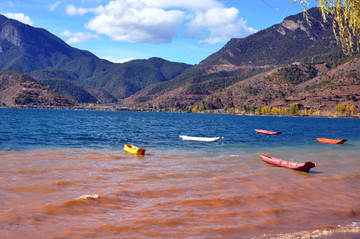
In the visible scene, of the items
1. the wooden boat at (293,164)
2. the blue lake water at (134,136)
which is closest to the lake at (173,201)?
the wooden boat at (293,164)

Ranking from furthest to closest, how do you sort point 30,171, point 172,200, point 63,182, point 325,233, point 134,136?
point 134,136 < point 30,171 < point 63,182 < point 172,200 < point 325,233

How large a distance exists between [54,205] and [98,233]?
404cm

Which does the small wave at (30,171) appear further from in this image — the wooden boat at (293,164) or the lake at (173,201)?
the wooden boat at (293,164)

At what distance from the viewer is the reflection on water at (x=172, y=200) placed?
1041 cm

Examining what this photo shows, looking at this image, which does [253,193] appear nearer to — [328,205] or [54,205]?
[328,205]

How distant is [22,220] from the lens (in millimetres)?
11000

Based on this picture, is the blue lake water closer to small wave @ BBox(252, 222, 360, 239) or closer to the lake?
the lake

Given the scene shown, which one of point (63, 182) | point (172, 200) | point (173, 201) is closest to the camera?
point (173, 201)

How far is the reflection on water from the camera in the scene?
1041cm

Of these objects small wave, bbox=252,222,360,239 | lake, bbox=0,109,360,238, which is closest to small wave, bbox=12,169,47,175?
lake, bbox=0,109,360,238

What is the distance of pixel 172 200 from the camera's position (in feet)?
46.8

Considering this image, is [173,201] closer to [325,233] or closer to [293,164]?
[325,233]

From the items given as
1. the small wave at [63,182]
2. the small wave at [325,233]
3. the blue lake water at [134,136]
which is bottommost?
the blue lake water at [134,136]

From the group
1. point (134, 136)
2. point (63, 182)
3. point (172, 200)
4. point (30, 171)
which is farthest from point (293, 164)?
point (134, 136)
